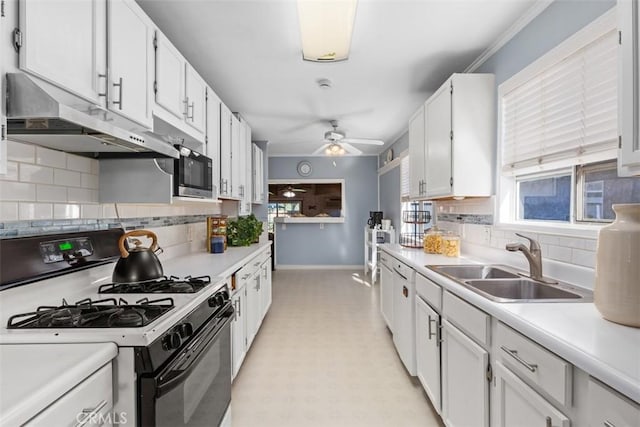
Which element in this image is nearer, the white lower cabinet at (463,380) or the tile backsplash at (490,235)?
the white lower cabinet at (463,380)

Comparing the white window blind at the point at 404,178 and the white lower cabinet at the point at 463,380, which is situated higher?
the white window blind at the point at 404,178

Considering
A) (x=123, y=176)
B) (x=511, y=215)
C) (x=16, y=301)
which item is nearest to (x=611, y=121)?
(x=511, y=215)

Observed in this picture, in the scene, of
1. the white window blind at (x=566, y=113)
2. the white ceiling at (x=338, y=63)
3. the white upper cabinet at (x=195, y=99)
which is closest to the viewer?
the white window blind at (x=566, y=113)

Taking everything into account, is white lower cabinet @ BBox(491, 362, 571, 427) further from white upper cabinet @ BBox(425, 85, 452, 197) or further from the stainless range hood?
the stainless range hood

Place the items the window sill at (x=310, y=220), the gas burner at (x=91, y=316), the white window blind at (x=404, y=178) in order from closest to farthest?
the gas burner at (x=91, y=316)
the white window blind at (x=404, y=178)
the window sill at (x=310, y=220)

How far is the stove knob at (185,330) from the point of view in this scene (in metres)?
1.25

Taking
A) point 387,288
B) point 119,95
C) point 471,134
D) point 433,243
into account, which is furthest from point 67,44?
point 387,288

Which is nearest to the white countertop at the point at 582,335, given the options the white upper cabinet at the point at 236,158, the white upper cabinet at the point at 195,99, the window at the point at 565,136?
the window at the point at 565,136

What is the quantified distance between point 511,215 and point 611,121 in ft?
3.22

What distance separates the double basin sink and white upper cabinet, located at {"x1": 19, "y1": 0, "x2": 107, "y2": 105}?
185 centimetres

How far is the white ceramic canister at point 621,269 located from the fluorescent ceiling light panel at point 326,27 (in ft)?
5.21

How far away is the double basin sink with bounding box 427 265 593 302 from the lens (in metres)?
1.46

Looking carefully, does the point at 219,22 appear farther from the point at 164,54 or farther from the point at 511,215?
the point at 511,215

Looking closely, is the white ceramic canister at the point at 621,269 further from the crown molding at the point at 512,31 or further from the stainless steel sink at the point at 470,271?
the crown molding at the point at 512,31
